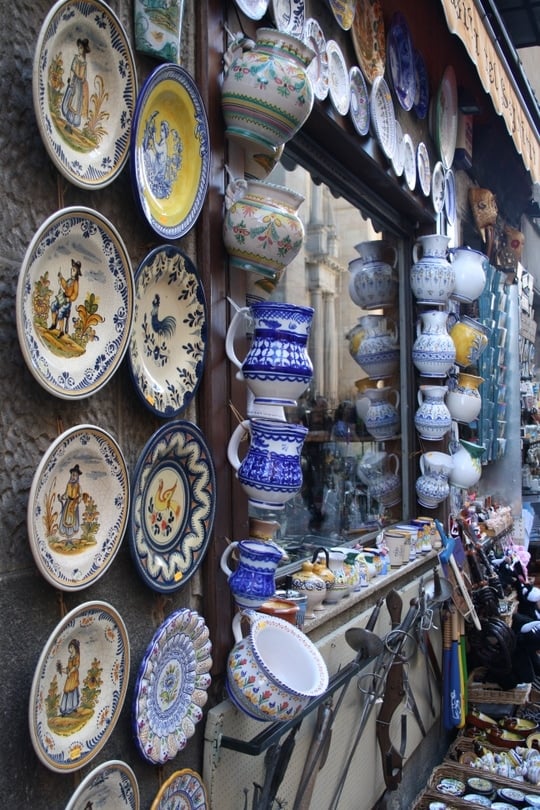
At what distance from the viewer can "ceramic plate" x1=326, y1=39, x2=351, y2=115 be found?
5.95ft

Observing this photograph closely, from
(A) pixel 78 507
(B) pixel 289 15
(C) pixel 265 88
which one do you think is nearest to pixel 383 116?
(B) pixel 289 15

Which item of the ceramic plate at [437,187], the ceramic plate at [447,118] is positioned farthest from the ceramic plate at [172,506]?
the ceramic plate at [447,118]

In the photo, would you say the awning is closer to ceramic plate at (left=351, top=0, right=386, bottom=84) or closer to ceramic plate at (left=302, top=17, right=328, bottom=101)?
ceramic plate at (left=351, top=0, right=386, bottom=84)

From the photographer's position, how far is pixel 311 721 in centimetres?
156

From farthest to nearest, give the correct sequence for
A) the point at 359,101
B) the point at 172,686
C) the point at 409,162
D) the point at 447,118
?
the point at 447,118 → the point at 409,162 → the point at 359,101 → the point at 172,686

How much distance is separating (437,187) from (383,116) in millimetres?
634

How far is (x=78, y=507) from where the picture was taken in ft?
3.24

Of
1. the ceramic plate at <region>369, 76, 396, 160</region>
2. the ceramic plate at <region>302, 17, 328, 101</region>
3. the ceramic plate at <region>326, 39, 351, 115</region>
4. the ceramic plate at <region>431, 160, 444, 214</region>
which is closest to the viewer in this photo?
the ceramic plate at <region>302, 17, 328, 101</region>

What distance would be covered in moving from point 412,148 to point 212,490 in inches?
66.8

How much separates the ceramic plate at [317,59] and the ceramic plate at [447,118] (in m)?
1.11

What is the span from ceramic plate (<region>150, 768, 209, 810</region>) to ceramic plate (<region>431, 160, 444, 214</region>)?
2207mm

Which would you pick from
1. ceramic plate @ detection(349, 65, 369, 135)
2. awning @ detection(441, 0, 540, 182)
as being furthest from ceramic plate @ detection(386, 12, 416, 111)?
ceramic plate @ detection(349, 65, 369, 135)

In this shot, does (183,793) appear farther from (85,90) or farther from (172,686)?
(85,90)

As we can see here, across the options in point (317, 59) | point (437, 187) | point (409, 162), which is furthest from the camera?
point (437, 187)
